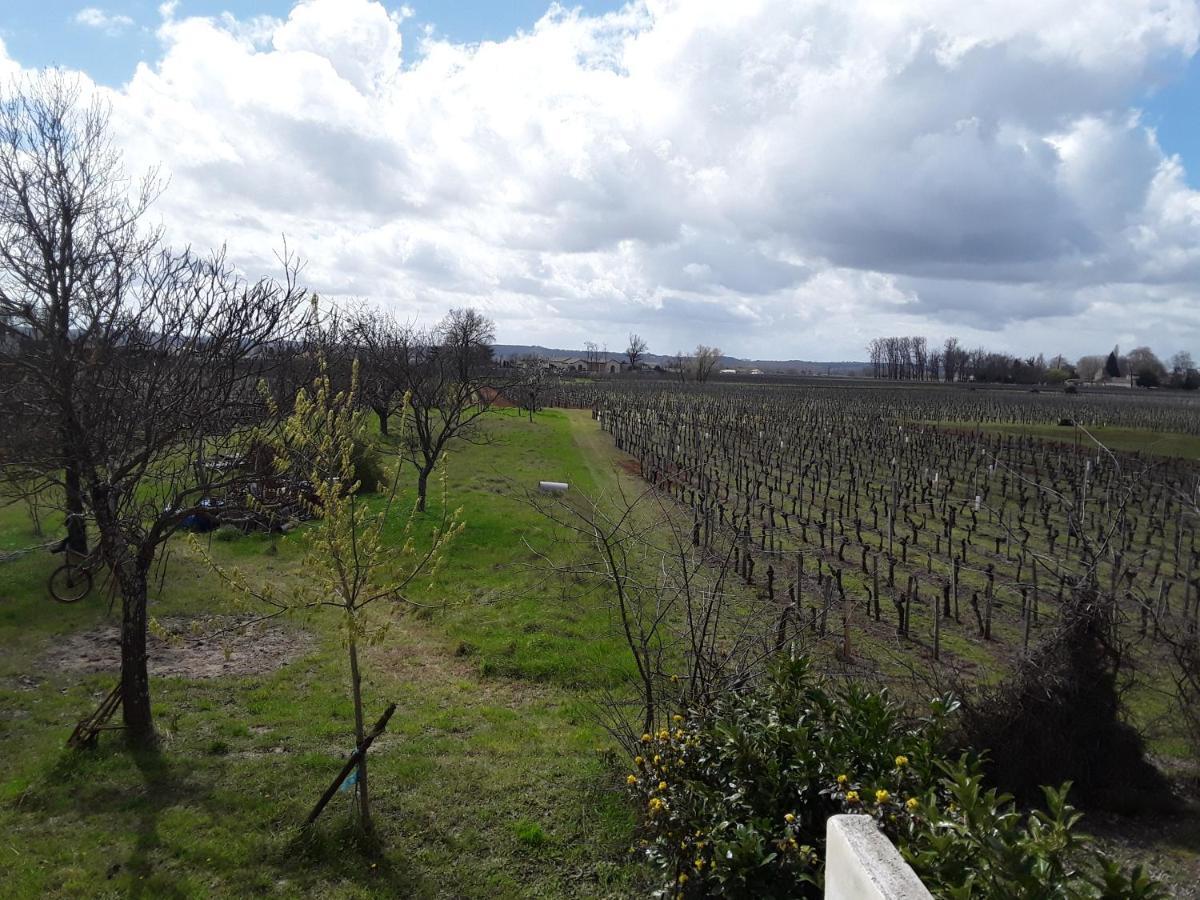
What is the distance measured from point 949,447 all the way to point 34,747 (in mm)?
29822

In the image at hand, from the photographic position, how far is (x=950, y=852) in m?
3.16

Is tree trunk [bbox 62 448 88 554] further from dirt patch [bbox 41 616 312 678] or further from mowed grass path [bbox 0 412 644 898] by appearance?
dirt patch [bbox 41 616 312 678]

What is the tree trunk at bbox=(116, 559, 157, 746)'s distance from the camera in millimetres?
6543

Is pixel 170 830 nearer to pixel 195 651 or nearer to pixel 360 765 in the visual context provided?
pixel 360 765

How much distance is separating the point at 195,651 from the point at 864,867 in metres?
9.49

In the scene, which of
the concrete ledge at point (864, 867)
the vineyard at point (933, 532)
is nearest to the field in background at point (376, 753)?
the vineyard at point (933, 532)

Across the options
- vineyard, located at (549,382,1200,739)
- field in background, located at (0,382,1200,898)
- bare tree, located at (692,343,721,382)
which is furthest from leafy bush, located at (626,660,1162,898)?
A: bare tree, located at (692,343,721,382)

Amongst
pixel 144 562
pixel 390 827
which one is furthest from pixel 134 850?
pixel 144 562

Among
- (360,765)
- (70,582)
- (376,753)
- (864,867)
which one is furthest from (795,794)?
(70,582)

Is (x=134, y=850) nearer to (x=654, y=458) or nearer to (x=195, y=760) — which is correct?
(x=195, y=760)

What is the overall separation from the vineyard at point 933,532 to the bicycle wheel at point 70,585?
32.3ft

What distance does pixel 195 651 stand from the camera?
9.70 metres

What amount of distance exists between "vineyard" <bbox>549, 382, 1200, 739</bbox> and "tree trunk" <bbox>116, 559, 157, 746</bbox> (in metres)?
5.48

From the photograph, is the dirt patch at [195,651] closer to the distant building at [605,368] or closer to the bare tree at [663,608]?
the bare tree at [663,608]
